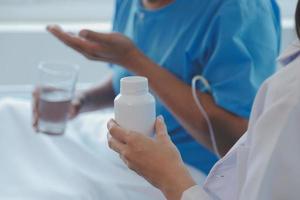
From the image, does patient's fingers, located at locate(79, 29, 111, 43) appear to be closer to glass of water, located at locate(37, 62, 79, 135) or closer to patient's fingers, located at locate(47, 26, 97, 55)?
patient's fingers, located at locate(47, 26, 97, 55)

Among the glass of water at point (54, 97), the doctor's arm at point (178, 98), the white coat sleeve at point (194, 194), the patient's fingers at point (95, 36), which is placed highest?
the patient's fingers at point (95, 36)

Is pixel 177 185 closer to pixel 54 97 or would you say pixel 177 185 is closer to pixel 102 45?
pixel 102 45

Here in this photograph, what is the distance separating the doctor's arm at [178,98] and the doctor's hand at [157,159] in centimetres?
36

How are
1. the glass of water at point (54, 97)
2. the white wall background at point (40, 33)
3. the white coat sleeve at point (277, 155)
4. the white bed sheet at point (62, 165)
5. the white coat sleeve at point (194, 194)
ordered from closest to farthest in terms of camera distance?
the white coat sleeve at point (277, 155) → the white coat sleeve at point (194, 194) → the white bed sheet at point (62, 165) → the glass of water at point (54, 97) → the white wall background at point (40, 33)

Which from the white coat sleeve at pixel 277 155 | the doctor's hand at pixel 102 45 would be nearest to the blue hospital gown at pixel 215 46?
the doctor's hand at pixel 102 45

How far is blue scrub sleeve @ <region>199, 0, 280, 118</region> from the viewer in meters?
1.14

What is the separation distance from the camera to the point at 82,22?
1.96m

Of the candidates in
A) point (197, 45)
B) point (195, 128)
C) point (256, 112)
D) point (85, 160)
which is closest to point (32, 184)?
point (85, 160)

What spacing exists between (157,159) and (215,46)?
448 mm

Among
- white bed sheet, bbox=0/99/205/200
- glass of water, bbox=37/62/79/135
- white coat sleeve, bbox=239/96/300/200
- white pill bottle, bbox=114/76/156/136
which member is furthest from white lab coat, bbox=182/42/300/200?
glass of water, bbox=37/62/79/135

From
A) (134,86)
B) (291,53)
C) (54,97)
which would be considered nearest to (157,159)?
(134,86)

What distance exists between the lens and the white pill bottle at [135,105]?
2.52ft

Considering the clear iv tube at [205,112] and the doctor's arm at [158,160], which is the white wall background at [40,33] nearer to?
the clear iv tube at [205,112]

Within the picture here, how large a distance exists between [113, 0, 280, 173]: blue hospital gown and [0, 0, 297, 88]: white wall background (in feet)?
1.80
